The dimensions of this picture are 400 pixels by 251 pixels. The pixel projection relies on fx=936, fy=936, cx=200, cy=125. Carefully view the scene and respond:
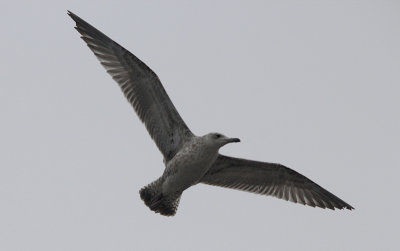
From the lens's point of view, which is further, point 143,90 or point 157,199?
point 143,90

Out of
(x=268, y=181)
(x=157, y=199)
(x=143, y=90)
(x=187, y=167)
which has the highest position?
(x=143, y=90)

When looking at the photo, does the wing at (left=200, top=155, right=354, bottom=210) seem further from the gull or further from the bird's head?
the bird's head

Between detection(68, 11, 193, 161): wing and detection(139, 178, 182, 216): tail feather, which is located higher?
detection(68, 11, 193, 161): wing

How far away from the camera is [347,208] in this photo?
1602cm

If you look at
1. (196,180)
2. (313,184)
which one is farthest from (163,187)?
(313,184)

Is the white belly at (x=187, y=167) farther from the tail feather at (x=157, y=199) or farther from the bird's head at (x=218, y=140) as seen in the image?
the tail feather at (x=157, y=199)

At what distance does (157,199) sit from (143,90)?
5.89ft

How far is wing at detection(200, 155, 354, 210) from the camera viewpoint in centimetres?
1552

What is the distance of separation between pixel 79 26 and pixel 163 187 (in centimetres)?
304

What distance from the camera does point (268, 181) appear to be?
15.9 meters

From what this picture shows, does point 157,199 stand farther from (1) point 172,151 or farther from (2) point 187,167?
(2) point 187,167

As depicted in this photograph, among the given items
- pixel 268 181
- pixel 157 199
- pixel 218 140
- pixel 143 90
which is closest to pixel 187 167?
pixel 218 140

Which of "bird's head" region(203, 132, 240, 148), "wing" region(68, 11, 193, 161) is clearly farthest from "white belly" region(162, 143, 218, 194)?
"wing" region(68, 11, 193, 161)

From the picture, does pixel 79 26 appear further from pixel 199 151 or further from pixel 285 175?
pixel 285 175
